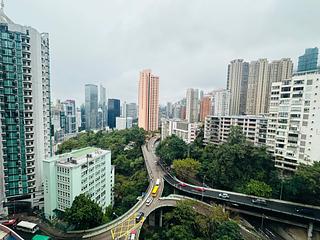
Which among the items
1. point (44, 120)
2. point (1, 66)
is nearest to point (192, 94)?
point (44, 120)

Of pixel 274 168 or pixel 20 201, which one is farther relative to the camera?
pixel 274 168

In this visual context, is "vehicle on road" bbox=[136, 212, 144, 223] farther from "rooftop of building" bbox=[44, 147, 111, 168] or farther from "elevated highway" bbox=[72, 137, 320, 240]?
"rooftop of building" bbox=[44, 147, 111, 168]

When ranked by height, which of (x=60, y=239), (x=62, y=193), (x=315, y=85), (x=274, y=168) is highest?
(x=315, y=85)

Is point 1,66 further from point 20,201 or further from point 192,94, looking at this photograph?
point 192,94

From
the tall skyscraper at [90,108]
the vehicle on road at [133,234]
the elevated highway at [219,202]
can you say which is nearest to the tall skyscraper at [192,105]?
the elevated highway at [219,202]

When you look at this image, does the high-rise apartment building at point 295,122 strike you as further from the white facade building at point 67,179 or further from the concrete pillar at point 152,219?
the white facade building at point 67,179

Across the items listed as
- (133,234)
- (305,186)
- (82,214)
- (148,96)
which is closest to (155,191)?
(133,234)

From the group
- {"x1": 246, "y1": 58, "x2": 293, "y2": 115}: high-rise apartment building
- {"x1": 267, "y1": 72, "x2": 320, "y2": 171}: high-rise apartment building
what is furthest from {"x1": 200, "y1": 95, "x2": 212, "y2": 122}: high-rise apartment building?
{"x1": 267, "y1": 72, "x2": 320, "y2": 171}: high-rise apartment building
